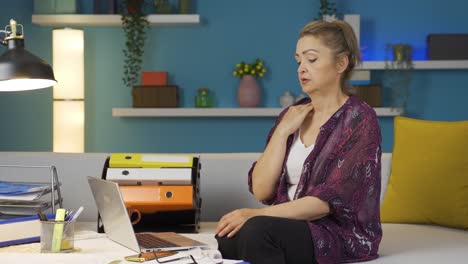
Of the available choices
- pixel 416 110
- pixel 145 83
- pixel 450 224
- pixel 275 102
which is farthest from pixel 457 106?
pixel 450 224

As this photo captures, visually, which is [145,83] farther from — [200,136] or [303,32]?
[303,32]

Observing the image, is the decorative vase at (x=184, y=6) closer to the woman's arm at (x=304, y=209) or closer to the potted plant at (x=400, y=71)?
the potted plant at (x=400, y=71)

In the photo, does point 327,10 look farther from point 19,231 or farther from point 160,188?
point 19,231

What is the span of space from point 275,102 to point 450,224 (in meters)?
2.84

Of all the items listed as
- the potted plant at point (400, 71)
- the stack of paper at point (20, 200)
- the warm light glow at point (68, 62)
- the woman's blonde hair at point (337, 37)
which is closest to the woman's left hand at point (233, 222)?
the woman's blonde hair at point (337, 37)

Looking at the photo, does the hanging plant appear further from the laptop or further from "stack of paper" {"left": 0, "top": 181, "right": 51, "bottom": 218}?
the laptop

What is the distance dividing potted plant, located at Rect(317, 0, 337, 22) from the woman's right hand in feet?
9.73

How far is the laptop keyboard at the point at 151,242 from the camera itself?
2127 mm

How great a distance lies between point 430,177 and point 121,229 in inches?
55.1

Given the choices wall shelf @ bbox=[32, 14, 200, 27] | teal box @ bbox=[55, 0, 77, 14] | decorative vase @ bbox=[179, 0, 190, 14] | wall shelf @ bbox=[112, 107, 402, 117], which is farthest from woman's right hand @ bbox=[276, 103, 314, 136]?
teal box @ bbox=[55, 0, 77, 14]

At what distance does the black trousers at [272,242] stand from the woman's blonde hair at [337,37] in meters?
0.59

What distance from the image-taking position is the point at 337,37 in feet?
8.38

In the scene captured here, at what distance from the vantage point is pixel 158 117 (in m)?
5.78

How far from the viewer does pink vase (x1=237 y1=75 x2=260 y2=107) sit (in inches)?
219
